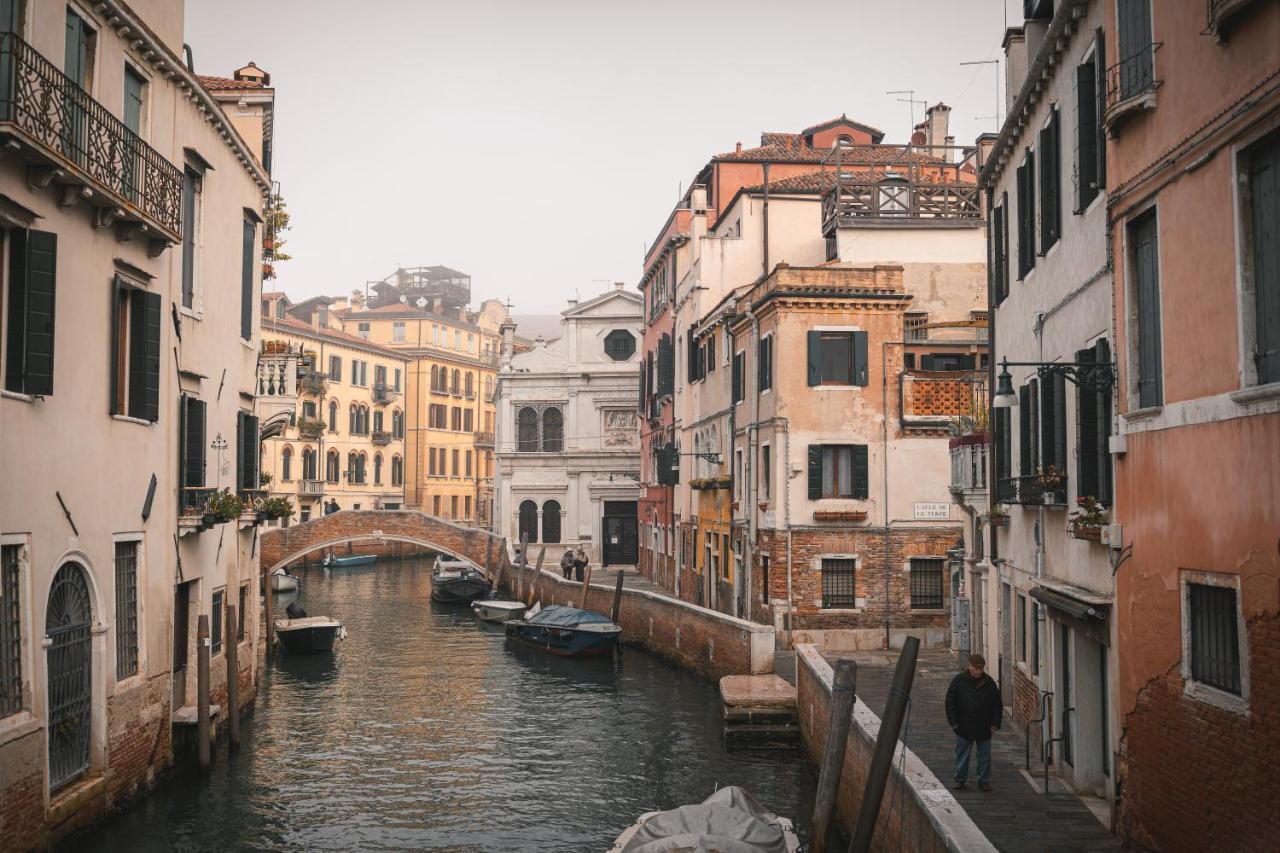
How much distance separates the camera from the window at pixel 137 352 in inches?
492

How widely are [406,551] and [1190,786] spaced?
5619 cm

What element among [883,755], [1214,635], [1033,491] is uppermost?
[1033,491]

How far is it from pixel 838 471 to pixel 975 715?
12.2 meters

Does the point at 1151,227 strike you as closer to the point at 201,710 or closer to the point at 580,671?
the point at 201,710

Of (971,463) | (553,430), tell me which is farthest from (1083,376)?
(553,430)

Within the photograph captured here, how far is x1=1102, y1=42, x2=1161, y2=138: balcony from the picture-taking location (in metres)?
8.52

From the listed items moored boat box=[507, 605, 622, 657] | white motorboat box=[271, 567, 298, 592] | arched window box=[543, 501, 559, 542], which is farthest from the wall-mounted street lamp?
arched window box=[543, 501, 559, 542]

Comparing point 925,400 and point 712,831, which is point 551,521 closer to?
point 925,400

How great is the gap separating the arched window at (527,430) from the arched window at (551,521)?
7.28ft

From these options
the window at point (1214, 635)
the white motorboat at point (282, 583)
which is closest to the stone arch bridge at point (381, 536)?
the white motorboat at point (282, 583)

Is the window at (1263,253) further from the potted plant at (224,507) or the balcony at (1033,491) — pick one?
the potted plant at (224,507)

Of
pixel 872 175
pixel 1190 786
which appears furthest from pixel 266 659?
pixel 1190 786

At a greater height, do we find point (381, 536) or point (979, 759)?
point (381, 536)

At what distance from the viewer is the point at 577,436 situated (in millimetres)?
45781
